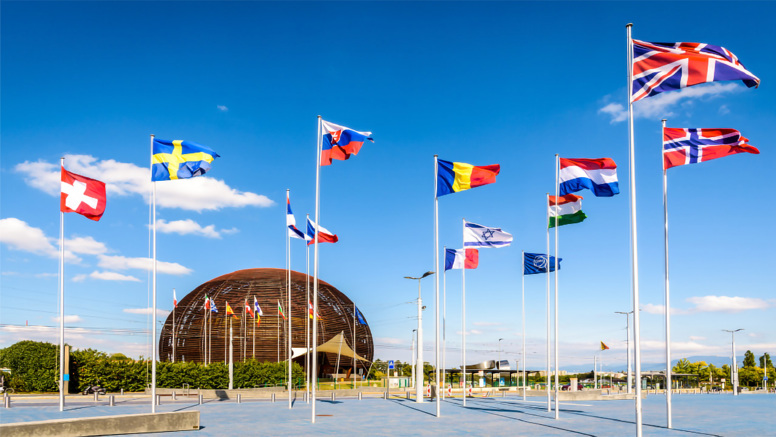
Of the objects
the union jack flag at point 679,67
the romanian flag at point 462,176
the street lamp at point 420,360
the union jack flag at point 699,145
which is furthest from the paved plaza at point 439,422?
the union jack flag at point 679,67

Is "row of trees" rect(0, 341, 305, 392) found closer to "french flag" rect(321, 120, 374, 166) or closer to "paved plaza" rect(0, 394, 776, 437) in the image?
"paved plaza" rect(0, 394, 776, 437)

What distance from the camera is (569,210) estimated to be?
104 feet

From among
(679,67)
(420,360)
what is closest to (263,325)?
(420,360)

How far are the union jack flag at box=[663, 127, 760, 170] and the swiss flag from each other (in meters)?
23.8

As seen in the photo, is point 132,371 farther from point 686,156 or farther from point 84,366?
point 686,156

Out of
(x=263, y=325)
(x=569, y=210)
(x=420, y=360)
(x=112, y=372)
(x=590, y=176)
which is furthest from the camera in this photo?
(x=263, y=325)

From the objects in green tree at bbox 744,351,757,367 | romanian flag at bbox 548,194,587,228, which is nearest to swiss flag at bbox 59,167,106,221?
romanian flag at bbox 548,194,587,228

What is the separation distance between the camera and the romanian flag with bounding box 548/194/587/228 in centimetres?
3147

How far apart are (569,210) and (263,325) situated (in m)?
73.4

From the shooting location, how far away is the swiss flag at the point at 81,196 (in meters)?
28.3

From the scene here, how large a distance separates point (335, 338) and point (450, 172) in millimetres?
67068

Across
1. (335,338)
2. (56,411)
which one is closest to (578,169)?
(56,411)

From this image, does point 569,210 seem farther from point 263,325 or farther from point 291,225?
point 263,325

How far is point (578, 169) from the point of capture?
2769 cm
